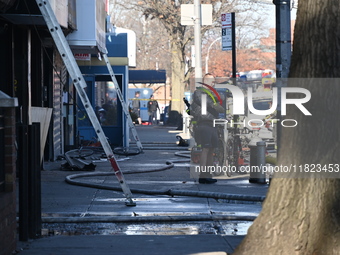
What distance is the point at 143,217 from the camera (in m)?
9.27

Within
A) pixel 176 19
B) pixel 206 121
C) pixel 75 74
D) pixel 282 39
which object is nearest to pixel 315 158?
Result: pixel 75 74

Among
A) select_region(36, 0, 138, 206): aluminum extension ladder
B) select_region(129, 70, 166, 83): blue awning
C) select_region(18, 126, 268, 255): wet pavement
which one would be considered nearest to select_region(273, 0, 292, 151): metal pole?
select_region(18, 126, 268, 255): wet pavement

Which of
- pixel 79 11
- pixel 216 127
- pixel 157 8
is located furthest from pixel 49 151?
pixel 157 8

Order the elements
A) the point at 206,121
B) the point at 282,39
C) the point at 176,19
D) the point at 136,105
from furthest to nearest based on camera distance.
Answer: the point at 136,105, the point at 176,19, the point at 206,121, the point at 282,39

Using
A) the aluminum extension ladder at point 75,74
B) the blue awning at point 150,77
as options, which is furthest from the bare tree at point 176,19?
the aluminum extension ladder at point 75,74

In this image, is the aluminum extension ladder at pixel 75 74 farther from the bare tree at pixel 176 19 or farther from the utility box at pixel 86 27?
the bare tree at pixel 176 19

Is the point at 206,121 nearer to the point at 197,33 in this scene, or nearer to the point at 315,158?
the point at 315,158

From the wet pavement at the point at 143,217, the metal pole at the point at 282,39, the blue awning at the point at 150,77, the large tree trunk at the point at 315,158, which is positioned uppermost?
the blue awning at the point at 150,77

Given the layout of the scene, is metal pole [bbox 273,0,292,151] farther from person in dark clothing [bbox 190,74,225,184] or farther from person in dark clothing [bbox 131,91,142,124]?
Answer: person in dark clothing [bbox 131,91,142,124]

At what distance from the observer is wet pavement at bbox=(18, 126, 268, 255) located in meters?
7.66

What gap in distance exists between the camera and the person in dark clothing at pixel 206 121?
43.2ft

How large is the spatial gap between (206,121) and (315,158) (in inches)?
285

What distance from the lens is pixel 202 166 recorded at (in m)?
13.6

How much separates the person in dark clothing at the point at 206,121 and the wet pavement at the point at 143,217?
53 cm
